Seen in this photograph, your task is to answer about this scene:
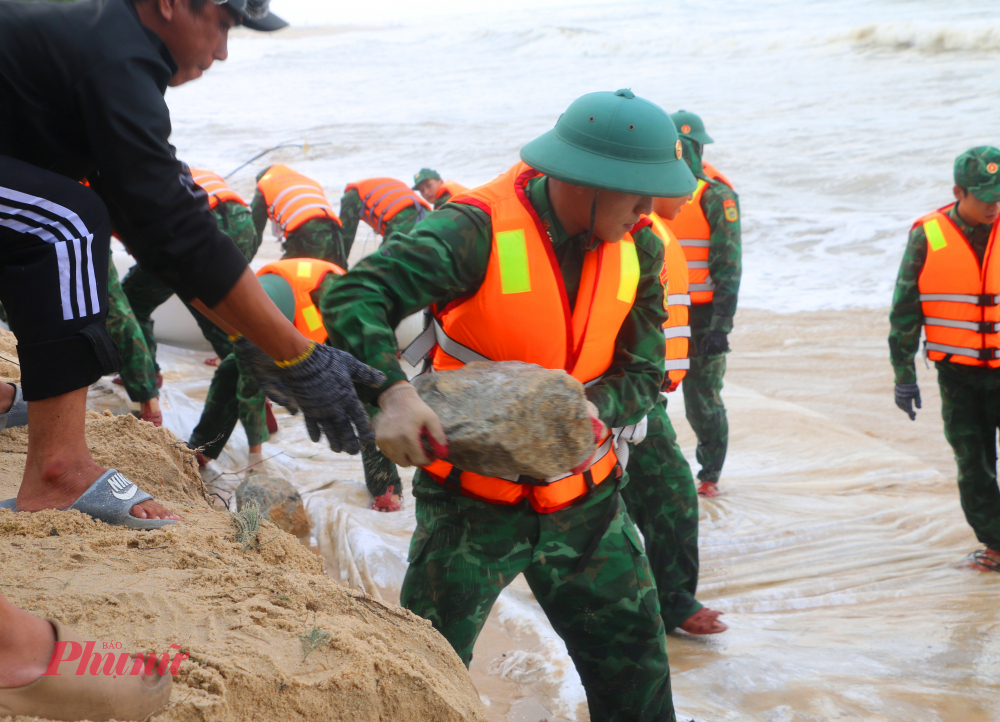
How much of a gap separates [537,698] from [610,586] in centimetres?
110

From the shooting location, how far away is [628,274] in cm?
232

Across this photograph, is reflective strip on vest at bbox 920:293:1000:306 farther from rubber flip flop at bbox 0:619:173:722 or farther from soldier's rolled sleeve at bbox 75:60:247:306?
rubber flip flop at bbox 0:619:173:722

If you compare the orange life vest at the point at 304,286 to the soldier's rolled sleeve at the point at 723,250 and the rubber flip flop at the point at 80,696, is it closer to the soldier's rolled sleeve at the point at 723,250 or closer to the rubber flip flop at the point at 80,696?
the soldier's rolled sleeve at the point at 723,250

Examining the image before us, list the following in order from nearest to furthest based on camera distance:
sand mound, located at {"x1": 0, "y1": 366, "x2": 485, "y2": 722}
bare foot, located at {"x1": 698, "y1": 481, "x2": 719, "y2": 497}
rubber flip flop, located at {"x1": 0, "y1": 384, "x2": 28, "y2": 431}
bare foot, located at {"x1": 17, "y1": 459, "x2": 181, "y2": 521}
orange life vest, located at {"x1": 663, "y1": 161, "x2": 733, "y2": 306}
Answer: sand mound, located at {"x1": 0, "y1": 366, "x2": 485, "y2": 722} < bare foot, located at {"x1": 17, "y1": 459, "x2": 181, "y2": 521} < rubber flip flop, located at {"x1": 0, "y1": 384, "x2": 28, "y2": 431} < orange life vest, located at {"x1": 663, "y1": 161, "x2": 733, "y2": 306} < bare foot, located at {"x1": 698, "y1": 481, "x2": 719, "y2": 497}

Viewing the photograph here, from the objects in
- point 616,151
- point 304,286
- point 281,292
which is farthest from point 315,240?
point 616,151

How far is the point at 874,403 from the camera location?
759 cm

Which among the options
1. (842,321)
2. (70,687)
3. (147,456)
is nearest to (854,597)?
(147,456)

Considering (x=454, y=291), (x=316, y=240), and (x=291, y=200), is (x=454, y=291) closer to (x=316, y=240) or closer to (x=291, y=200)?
(x=316, y=240)

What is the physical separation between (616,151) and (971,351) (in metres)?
3.05

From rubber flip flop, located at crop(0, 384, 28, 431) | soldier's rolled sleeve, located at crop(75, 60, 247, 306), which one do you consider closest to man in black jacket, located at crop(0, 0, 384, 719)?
soldier's rolled sleeve, located at crop(75, 60, 247, 306)

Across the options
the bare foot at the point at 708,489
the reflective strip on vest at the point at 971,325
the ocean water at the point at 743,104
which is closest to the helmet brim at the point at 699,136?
the reflective strip on vest at the point at 971,325

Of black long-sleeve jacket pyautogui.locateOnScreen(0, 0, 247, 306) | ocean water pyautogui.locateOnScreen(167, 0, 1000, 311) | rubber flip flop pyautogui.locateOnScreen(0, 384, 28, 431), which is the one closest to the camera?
black long-sleeve jacket pyautogui.locateOnScreen(0, 0, 247, 306)

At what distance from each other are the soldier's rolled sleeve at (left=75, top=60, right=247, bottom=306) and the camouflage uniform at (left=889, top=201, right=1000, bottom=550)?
3881mm

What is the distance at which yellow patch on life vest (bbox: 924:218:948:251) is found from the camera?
436 centimetres
